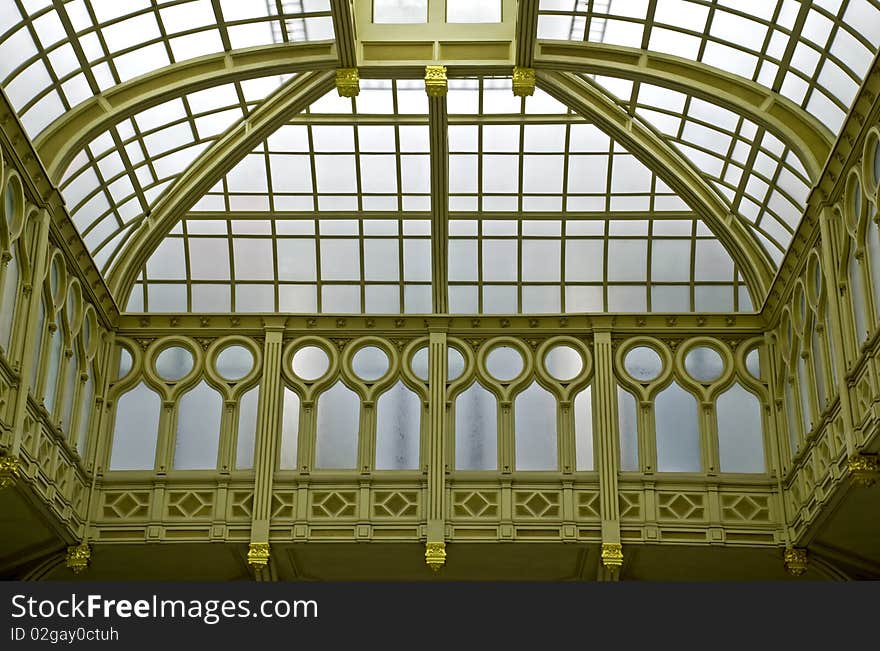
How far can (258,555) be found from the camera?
34531 millimetres

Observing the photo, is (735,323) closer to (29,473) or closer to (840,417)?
(840,417)

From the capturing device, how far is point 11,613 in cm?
1969

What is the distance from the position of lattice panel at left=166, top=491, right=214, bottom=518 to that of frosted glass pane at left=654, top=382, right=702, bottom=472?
12.6 metres

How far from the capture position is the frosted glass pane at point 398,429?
36406 millimetres

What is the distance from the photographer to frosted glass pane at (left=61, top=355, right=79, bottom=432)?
3388 cm

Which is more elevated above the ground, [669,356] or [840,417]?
[669,356]

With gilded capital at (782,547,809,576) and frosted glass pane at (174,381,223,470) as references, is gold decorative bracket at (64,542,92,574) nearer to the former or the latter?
frosted glass pane at (174,381,223,470)

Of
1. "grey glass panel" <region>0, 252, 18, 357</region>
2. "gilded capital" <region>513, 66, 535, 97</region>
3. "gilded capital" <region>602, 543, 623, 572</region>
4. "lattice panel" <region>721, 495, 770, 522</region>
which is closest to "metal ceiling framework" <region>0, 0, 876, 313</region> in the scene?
"gilded capital" <region>513, 66, 535, 97</region>

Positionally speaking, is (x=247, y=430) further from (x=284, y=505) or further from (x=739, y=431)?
(x=739, y=431)

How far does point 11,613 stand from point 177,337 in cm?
1892

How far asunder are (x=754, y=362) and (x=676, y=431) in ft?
10.5

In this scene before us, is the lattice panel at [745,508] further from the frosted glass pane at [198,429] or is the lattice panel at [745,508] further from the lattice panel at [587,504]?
the frosted glass pane at [198,429]

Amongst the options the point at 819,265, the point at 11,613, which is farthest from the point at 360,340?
the point at 11,613

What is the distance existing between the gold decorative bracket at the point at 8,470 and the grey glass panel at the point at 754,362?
67.2 feet
